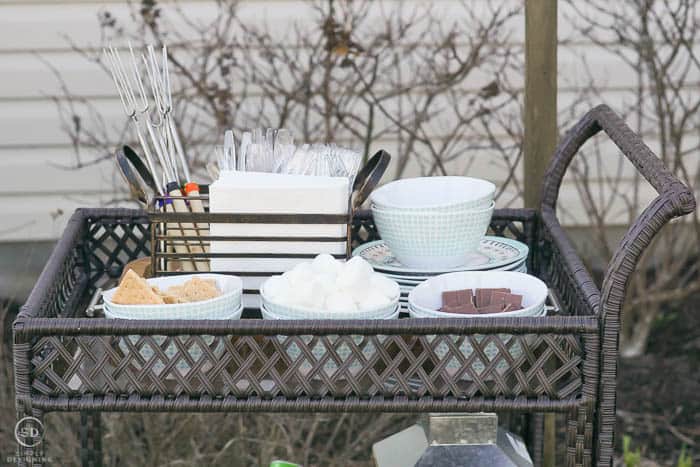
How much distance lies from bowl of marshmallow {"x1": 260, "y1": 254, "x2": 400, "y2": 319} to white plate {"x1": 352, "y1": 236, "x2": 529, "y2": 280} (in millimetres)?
207

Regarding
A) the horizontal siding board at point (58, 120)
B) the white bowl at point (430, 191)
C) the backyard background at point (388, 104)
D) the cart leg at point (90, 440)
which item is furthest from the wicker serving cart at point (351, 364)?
the horizontal siding board at point (58, 120)

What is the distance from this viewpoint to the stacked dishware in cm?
170

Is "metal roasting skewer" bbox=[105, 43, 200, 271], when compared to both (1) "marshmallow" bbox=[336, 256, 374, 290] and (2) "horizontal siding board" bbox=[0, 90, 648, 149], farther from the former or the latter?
(2) "horizontal siding board" bbox=[0, 90, 648, 149]

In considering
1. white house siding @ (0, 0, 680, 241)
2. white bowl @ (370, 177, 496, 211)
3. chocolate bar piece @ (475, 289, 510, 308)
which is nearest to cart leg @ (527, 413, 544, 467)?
white bowl @ (370, 177, 496, 211)

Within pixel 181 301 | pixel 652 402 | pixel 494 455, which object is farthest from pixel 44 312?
pixel 652 402

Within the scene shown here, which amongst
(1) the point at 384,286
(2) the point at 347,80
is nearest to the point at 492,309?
(1) the point at 384,286

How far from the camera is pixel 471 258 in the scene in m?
1.84

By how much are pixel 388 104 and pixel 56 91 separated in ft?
3.83

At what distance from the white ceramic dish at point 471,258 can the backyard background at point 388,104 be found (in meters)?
1.28

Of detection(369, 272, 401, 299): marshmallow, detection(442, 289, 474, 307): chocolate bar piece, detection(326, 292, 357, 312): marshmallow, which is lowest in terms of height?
detection(442, 289, 474, 307): chocolate bar piece

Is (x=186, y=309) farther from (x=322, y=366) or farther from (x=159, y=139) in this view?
(x=159, y=139)

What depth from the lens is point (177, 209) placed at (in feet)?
5.75

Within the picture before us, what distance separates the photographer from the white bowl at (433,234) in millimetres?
1694

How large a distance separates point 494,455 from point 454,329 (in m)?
0.34
